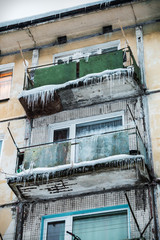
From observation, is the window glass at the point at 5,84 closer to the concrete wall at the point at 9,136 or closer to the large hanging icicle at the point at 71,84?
the concrete wall at the point at 9,136

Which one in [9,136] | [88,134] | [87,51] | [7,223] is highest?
[87,51]

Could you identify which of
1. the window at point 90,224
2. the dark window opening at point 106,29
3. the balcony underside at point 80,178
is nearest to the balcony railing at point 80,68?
the dark window opening at point 106,29

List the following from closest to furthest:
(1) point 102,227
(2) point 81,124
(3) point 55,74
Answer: (1) point 102,227
(2) point 81,124
(3) point 55,74

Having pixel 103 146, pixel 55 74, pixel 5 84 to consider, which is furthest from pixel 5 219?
pixel 5 84

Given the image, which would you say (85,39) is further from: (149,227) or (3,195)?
(149,227)

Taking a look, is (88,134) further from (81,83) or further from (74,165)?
(74,165)

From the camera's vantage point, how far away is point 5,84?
1733 centimetres

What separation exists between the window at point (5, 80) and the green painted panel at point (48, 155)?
12.0 ft

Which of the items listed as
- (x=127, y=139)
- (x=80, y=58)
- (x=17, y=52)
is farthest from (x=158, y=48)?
(x=17, y=52)

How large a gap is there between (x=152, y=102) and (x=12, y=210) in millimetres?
5244

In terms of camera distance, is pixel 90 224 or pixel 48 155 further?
pixel 48 155

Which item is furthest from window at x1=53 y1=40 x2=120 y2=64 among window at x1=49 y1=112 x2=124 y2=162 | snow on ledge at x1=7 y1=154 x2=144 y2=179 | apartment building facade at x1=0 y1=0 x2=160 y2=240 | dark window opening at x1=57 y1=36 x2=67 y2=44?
snow on ledge at x1=7 y1=154 x2=144 y2=179

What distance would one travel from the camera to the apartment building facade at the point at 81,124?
1290 centimetres

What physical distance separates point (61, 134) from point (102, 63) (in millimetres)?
2598
